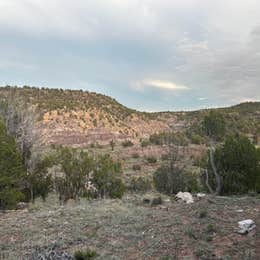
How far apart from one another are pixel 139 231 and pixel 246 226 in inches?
104

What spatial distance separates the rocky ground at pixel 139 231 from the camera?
923cm

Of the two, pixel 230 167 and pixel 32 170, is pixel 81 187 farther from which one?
pixel 230 167

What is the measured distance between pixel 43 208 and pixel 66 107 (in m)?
42.9

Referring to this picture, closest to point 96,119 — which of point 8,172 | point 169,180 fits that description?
point 169,180

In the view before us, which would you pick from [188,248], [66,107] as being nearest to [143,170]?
[188,248]

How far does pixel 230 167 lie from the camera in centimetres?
1638

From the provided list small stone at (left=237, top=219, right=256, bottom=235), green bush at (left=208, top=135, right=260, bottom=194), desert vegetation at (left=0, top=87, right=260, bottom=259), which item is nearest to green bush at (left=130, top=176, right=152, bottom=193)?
desert vegetation at (left=0, top=87, right=260, bottom=259)

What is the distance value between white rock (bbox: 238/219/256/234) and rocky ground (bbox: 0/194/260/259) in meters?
0.10

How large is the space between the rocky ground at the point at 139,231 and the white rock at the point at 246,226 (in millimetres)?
A: 104

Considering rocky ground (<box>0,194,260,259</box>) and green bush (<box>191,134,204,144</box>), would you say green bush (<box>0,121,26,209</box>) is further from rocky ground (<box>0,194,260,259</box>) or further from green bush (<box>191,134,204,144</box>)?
green bush (<box>191,134,204,144</box>)

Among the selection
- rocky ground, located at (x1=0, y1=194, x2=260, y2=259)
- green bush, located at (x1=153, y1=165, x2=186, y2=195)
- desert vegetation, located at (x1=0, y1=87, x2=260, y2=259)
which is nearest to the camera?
rocky ground, located at (x1=0, y1=194, x2=260, y2=259)

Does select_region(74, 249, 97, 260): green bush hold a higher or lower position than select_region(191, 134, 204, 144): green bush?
lower

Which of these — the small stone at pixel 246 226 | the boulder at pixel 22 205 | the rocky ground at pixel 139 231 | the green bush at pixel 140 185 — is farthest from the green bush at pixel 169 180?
the small stone at pixel 246 226

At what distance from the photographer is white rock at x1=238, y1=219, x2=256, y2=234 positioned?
963cm
